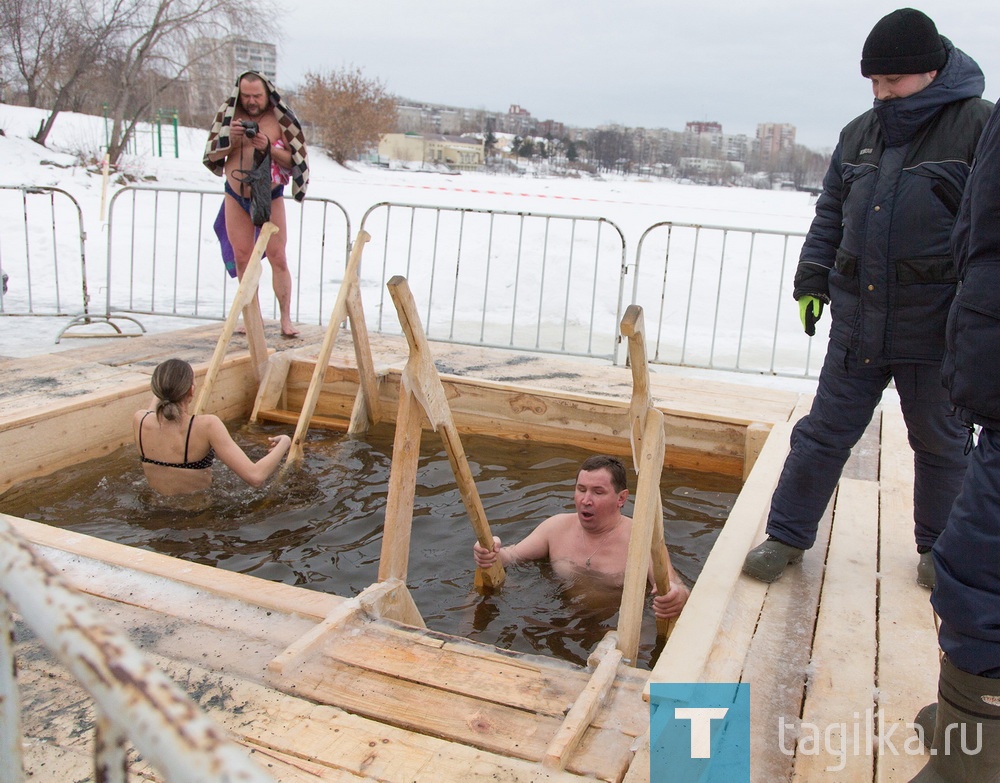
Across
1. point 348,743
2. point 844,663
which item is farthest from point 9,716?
point 844,663

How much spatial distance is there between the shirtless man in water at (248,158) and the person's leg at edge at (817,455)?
15.4 ft

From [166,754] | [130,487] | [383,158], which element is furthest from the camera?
[383,158]

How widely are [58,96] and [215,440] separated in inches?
862

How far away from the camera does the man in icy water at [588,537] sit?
393 centimetres

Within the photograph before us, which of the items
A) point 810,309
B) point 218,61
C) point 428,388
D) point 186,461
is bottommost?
point 186,461

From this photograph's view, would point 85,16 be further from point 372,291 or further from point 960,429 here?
point 960,429

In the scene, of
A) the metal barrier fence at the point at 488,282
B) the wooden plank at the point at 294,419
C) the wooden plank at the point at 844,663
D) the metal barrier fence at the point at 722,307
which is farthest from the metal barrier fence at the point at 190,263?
the wooden plank at the point at 844,663

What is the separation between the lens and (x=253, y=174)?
641 cm

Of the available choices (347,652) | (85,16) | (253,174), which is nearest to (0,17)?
(85,16)

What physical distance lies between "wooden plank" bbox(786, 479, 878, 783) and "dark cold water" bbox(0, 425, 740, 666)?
2.73ft

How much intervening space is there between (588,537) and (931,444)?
5.36 feet

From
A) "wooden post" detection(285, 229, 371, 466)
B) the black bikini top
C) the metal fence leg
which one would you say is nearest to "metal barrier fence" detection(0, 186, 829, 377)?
"wooden post" detection(285, 229, 371, 466)

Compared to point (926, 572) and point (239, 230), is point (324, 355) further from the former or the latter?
point (926, 572)

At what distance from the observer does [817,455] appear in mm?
3068
